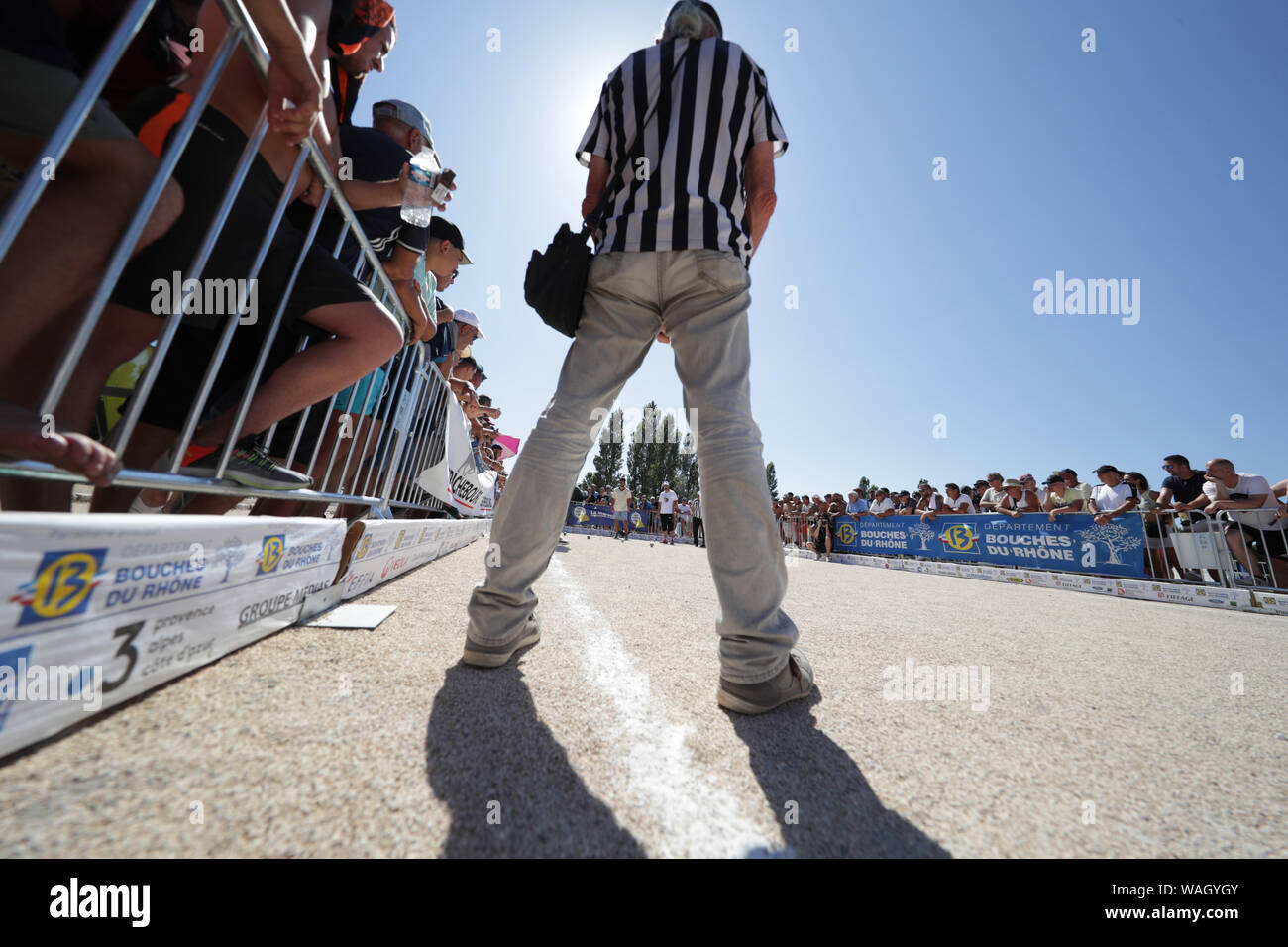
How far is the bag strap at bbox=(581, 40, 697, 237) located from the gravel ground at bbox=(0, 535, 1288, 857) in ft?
4.90

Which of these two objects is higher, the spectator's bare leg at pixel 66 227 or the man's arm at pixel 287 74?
the man's arm at pixel 287 74

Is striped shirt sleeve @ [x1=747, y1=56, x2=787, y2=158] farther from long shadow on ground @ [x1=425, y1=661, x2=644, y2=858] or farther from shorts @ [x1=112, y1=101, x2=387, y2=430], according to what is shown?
long shadow on ground @ [x1=425, y1=661, x2=644, y2=858]

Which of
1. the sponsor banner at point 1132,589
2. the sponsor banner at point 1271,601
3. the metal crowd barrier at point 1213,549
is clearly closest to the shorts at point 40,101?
the sponsor banner at point 1132,589

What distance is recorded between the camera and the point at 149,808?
0.69 meters

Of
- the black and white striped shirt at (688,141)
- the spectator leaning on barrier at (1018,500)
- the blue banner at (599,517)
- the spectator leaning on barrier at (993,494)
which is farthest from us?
the blue banner at (599,517)

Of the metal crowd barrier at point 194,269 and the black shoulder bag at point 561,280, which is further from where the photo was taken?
the black shoulder bag at point 561,280

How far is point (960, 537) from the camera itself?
9898mm

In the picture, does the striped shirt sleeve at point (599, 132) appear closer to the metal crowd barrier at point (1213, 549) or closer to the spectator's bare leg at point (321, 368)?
the spectator's bare leg at point (321, 368)

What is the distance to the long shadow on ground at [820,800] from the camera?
0.78m

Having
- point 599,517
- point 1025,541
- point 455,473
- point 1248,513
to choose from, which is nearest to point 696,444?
point 455,473

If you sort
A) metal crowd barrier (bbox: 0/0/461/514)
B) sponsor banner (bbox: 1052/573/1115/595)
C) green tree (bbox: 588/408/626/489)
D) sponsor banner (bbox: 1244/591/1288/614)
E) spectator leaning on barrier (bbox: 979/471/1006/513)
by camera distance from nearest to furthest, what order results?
metal crowd barrier (bbox: 0/0/461/514), sponsor banner (bbox: 1244/591/1288/614), sponsor banner (bbox: 1052/573/1115/595), spectator leaning on barrier (bbox: 979/471/1006/513), green tree (bbox: 588/408/626/489)

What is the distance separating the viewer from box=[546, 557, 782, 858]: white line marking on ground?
76 cm

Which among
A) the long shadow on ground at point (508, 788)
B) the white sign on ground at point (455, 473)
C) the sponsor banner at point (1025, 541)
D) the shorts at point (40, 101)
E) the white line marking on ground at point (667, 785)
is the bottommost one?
the long shadow on ground at point (508, 788)

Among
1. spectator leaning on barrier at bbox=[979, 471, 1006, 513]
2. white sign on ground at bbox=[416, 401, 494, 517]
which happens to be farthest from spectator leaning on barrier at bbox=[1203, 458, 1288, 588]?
white sign on ground at bbox=[416, 401, 494, 517]
